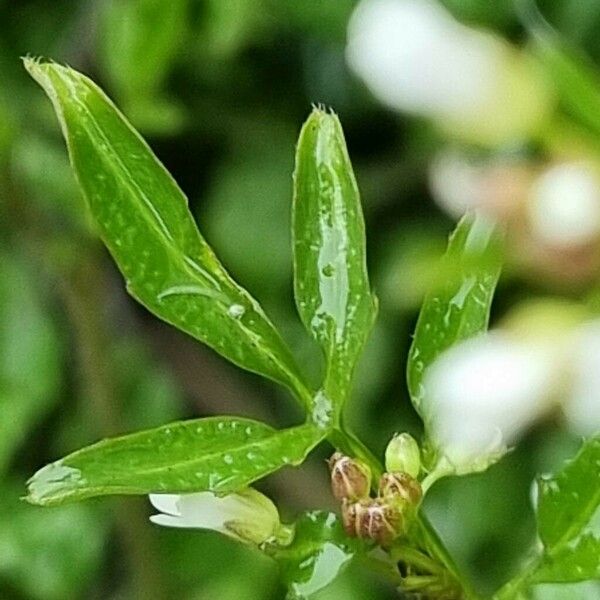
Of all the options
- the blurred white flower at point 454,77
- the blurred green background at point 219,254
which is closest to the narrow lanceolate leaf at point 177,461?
the blurred white flower at point 454,77

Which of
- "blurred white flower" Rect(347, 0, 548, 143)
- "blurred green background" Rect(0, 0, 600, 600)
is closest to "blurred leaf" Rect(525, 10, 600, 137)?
"blurred white flower" Rect(347, 0, 548, 143)

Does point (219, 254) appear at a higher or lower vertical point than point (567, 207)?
lower

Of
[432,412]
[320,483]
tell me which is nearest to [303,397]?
[432,412]

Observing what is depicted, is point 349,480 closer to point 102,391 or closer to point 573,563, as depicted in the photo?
point 573,563

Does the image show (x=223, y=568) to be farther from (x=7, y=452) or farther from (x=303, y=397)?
(x=303, y=397)

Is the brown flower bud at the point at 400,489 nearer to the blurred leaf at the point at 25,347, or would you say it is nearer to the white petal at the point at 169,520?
the white petal at the point at 169,520

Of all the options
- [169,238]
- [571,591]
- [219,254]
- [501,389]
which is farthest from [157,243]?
[219,254]
